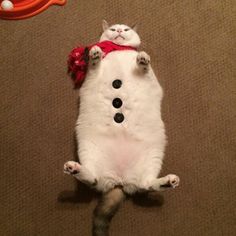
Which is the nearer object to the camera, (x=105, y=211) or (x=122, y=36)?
(x=105, y=211)

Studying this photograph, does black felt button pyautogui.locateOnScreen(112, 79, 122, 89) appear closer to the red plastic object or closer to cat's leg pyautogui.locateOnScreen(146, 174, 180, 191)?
cat's leg pyautogui.locateOnScreen(146, 174, 180, 191)

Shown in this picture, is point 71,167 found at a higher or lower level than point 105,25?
lower

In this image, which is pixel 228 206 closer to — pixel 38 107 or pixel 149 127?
pixel 149 127

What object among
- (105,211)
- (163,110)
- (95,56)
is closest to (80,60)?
(95,56)

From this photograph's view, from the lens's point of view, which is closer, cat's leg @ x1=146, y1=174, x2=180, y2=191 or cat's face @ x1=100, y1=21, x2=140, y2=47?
cat's leg @ x1=146, y1=174, x2=180, y2=191

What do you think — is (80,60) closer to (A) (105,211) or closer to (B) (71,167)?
(B) (71,167)

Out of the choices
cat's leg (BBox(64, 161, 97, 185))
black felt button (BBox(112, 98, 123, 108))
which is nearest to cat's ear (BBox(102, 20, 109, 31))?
black felt button (BBox(112, 98, 123, 108))
